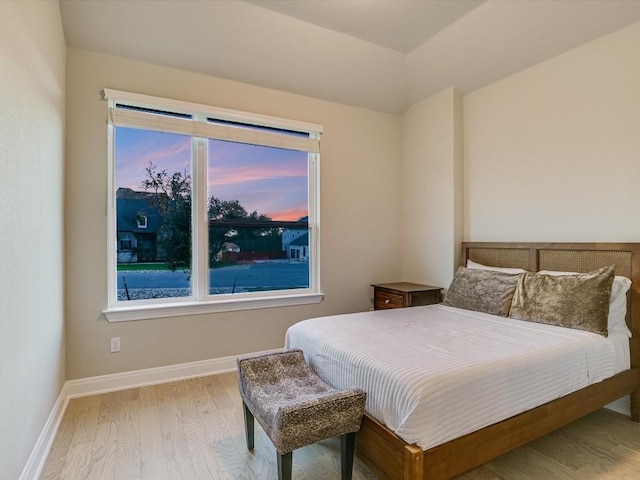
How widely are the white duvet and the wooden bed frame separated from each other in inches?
1.7

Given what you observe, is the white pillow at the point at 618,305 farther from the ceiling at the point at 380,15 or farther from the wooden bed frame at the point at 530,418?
the ceiling at the point at 380,15

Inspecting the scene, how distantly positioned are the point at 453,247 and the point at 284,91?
2268 mm

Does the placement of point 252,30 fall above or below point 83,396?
above

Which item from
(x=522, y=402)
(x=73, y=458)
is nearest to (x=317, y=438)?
(x=522, y=402)

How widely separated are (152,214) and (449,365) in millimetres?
2585

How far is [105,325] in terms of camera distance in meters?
2.73

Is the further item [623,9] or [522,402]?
[623,9]

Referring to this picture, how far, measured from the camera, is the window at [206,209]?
2867 mm

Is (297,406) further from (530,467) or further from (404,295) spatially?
(404,295)

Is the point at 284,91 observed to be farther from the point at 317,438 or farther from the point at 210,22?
the point at 317,438

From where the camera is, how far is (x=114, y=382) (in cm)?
275

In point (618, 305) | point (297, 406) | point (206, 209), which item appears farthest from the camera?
point (206, 209)

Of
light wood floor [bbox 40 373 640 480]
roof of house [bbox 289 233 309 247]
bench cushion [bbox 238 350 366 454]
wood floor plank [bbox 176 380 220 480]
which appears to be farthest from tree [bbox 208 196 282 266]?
bench cushion [bbox 238 350 366 454]

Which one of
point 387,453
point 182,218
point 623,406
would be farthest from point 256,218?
point 623,406
